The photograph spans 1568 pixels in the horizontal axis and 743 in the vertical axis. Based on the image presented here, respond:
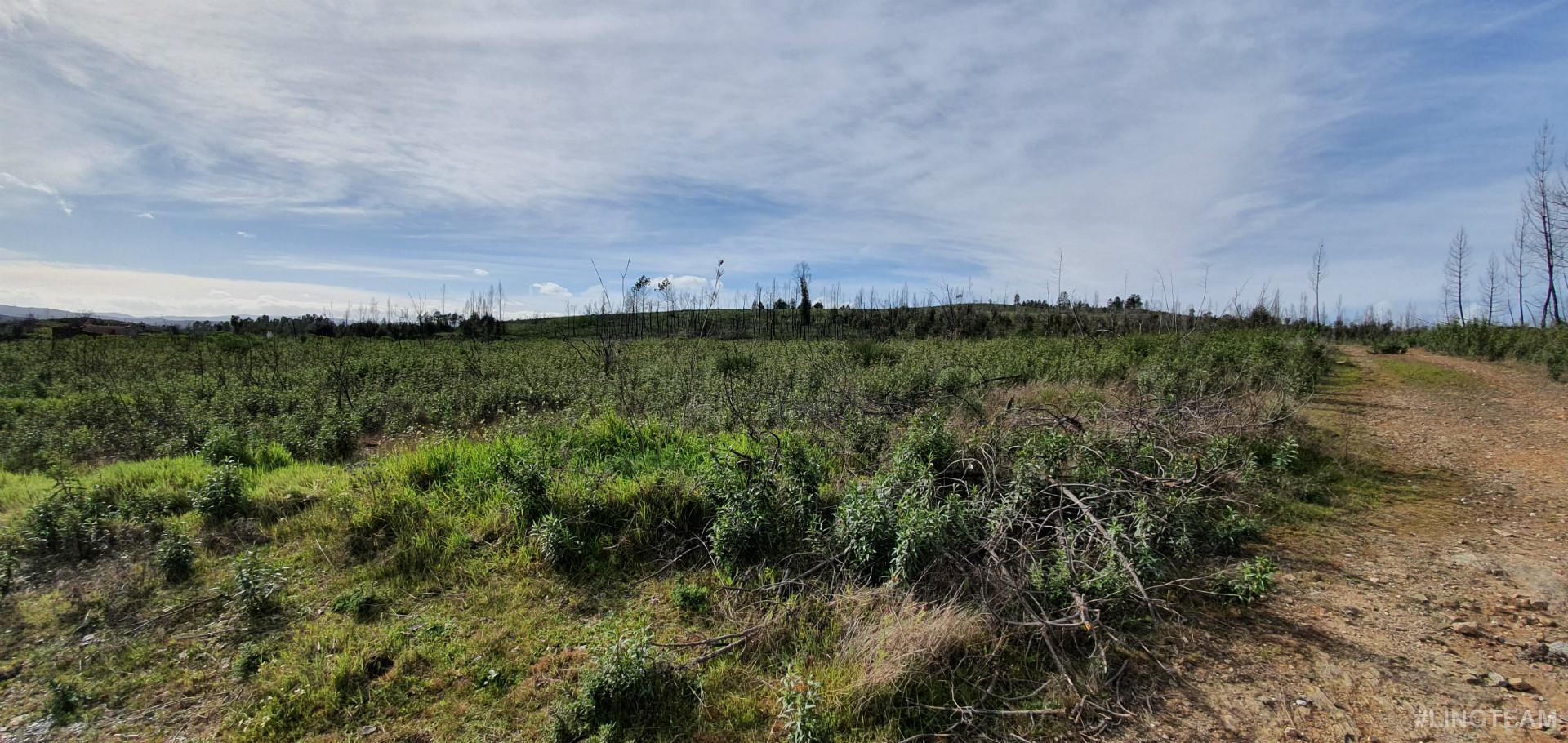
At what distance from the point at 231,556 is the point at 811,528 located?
4.30 m

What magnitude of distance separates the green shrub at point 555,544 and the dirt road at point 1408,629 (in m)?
3.44

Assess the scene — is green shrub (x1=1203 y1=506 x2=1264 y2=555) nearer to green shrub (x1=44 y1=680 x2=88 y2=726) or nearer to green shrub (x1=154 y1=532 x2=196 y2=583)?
green shrub (x1=44 y1=680 x2=88 y2=726)

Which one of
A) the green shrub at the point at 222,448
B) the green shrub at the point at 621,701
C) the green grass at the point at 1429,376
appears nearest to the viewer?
the green shrub at the point at 621,701

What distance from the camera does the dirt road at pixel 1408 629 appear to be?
262cm

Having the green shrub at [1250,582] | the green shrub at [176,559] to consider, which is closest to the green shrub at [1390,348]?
the green shrub at [1250,582]

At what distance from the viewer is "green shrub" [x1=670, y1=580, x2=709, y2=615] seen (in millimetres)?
3717

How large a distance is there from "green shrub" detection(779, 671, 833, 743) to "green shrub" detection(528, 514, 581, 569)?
2.06 metres

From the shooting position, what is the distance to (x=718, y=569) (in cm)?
404

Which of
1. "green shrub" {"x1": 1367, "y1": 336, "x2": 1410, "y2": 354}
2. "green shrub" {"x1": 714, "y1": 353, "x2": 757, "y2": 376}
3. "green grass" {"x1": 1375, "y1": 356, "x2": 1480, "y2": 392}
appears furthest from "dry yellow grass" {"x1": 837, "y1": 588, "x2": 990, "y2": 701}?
"green shrub" {"x1": 1367, "y1": 336, "x2": 1410, "y2": 354}

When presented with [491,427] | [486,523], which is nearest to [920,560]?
[486,523]

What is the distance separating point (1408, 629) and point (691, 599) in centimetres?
412

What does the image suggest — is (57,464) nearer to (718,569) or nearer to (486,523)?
(486,523)

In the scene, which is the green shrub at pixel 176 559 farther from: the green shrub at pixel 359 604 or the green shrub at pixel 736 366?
the green shrub at pixel 736 366

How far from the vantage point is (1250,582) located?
3.37 m
